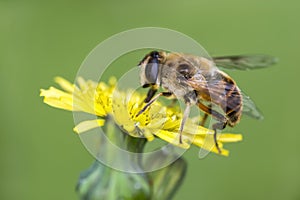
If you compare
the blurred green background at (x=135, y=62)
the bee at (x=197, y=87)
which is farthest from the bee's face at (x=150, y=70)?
the blurred green background at (x=135, y=62)

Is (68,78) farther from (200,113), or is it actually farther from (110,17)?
(200,113)

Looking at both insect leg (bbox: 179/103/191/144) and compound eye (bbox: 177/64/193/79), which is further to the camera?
compound eye (bbox: 177/64/193/79)

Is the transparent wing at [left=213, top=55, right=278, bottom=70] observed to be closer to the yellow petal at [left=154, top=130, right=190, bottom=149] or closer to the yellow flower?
the yellow flower

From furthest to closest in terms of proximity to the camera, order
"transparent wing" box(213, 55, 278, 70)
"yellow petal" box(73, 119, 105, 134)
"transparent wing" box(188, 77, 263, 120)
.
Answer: "transparent wing" box(213, 55, 278, 70) < "transparent wing" box(188, 77, 263, 120) < "yellow petal" box(73, 119, 105, 134)

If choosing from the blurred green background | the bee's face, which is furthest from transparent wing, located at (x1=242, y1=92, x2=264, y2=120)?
the blurred green background

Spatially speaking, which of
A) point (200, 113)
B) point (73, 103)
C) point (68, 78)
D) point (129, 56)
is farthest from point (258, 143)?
point (73, 103)

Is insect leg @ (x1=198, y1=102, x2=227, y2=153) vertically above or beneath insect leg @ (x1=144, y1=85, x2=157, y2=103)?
beneath
